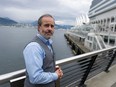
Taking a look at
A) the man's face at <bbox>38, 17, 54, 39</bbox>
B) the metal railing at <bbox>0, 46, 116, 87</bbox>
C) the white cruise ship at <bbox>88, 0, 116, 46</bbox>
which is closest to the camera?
the man's face at <bbox>38, 17, 54, 39</bbox>

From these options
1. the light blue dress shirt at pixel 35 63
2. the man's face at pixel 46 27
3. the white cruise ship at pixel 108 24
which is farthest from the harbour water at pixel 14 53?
the light blue dress shirt at pixel 35 63

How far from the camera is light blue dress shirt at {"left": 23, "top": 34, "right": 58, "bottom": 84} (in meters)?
1.65

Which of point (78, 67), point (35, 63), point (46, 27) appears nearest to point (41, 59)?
point (35, 63)

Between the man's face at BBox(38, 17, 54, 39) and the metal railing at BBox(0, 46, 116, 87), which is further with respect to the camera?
the metal railing at BBox(0, 46, 116, 87)

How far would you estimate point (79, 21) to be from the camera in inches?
4975

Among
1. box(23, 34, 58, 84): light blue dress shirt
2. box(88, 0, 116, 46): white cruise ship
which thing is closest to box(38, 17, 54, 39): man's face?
box(23, 34, 58, 84): light blue dress shirt

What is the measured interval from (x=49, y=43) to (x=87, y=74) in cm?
228

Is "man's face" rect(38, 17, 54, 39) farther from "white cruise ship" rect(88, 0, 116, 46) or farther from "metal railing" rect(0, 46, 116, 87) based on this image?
"white cruise ship" rect(88, 0, 116, 46)

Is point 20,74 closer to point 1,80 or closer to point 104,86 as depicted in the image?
point 1,80

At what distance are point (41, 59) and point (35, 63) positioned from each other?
3.3 inches

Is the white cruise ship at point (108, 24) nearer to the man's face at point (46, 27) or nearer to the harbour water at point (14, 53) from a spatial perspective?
the harbour water at point (14, 53)

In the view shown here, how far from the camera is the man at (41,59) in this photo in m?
1.66

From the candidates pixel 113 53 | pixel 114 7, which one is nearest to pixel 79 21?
pixel 114 7

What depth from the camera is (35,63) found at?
5.43 feet
